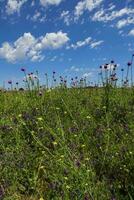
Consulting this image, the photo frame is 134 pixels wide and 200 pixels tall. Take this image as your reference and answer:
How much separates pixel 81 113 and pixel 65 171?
2936mm

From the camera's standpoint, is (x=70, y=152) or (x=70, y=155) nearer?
(x=70, y=155)

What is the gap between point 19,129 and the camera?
663cm

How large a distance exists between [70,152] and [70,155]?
1.36 m

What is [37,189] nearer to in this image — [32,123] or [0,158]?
[0,158]

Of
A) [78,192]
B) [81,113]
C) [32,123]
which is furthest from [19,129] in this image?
[78,192]

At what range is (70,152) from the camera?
15.9 feet

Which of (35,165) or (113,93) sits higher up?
(113,93)

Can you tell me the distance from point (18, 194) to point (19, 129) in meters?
2.01

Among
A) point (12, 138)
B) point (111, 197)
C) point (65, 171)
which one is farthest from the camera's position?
point (12, 138)

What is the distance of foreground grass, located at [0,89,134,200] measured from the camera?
4180 mm

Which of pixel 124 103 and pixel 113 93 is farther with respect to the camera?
pixel 113 93

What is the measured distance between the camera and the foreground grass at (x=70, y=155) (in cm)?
418

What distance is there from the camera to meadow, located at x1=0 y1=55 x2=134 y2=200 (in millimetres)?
4195

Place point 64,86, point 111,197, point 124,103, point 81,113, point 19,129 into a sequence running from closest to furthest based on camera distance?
point 111,197 < point 19,129 < point 81,113 < point 124,103 < point 64,86
